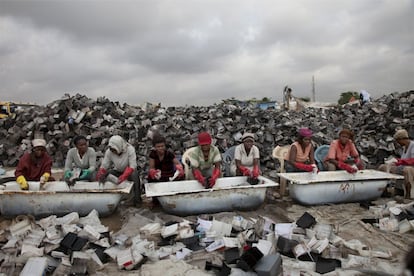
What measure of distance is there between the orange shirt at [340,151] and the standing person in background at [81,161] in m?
3.86

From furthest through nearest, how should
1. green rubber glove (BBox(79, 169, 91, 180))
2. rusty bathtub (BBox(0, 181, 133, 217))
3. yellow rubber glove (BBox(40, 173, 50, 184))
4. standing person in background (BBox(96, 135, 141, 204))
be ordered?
green rubber glove (BBox(79, 169, 91, 180)), standing person in background (BBox(96, 135, 141, 204)), yellow rubber glove (BBox(40, 173, 50, 184)), rusty bathtub (BBox(0, 181, 133, 217))

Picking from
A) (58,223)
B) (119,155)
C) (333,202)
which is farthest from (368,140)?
(58,223)

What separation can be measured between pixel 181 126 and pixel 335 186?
572cm

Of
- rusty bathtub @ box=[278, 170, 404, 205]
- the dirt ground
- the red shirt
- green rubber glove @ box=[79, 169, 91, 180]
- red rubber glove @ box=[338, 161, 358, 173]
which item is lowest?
the dirt ground

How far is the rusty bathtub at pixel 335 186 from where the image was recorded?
4.47 metres

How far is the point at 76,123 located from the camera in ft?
30.8

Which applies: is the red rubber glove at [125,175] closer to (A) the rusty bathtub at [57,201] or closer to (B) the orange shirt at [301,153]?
(A) the rusty bathtub at [57,201]

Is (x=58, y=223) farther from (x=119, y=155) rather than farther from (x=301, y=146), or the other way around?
(x=301, y=146)

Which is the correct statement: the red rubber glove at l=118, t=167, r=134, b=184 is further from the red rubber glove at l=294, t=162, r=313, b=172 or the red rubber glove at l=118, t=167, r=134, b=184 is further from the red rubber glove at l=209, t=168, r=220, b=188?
the red rubber glove at l=294, t=162, r=313, b=172

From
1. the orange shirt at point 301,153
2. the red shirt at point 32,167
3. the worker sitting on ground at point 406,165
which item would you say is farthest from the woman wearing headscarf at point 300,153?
the red shirt at point 32,167

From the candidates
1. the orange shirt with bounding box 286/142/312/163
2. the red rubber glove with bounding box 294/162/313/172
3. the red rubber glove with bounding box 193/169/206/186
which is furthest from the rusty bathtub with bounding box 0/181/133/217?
the orange shirt with bounding box 286/142/312/163

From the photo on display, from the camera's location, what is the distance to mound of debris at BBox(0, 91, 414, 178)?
8.36 metres

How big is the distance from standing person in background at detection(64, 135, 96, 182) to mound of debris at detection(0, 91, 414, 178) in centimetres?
281

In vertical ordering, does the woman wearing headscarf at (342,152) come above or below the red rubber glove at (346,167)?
above
